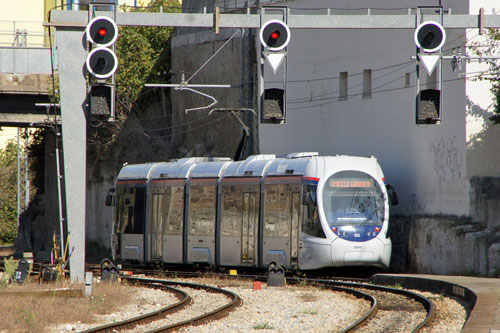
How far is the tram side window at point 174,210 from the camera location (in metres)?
28.5

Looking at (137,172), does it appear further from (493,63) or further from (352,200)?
(493,63)

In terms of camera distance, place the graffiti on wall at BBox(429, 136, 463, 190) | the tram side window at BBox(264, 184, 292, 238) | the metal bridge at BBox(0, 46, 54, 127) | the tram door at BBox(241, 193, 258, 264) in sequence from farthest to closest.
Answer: the metal bridge at BBox(0, 46, 54, 127) → the graffiti on wall at BBox(429, 136, 463, 190) → the tram door at BBox(241, 193, 258, 264) → the tram side window at BBox(264, 184, 292, 238)

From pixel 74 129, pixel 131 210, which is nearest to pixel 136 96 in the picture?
pixel 131 210

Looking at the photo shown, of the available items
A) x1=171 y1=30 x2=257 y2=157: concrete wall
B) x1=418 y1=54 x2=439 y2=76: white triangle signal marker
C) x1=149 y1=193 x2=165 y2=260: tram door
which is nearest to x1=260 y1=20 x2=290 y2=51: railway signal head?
x1=418 y1=54 x2=439 y2=76: white triangle signal marker

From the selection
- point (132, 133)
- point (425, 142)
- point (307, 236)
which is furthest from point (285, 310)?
point (132, 133)

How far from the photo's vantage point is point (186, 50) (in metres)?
45.8

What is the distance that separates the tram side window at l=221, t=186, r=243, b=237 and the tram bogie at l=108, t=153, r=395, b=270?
0.09 ft

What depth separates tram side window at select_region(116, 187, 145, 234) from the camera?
30.1m

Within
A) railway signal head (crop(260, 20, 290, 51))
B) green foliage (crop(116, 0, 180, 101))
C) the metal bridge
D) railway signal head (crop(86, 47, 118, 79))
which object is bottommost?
railway signal head (crop(86, 47, 118, 79))

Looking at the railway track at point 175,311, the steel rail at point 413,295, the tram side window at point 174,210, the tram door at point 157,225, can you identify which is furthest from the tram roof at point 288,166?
the tram door at point 157,225

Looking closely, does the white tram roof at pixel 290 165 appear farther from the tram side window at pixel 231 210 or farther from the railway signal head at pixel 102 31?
the railway signal head at pixel 102 31

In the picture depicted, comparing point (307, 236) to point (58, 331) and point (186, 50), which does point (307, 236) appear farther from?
point (186, 50)

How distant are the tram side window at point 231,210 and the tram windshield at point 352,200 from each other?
10.2 ft

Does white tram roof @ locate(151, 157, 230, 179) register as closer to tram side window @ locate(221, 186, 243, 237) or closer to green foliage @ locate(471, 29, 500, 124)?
tram side window @ locate(221, 186, 243, 237)
